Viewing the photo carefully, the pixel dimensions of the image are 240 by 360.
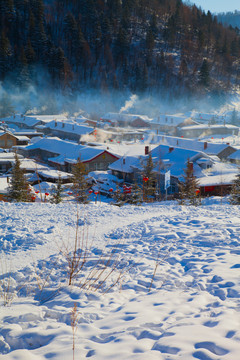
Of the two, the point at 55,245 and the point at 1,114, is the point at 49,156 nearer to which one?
the point at 1,114

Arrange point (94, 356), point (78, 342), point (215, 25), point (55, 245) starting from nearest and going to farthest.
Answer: point (94, 356) → point (78, 342) → point (55, 245) → point (215, 25)

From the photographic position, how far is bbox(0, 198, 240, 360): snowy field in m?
3.04

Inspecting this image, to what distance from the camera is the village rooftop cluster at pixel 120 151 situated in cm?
2703

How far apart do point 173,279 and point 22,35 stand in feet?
300

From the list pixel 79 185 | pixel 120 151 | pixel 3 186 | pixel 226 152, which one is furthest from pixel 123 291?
pixel 226 152

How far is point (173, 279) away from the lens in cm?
484

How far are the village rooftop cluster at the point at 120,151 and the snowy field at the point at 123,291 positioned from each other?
8.49m

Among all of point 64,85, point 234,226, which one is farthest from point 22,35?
point 234,226

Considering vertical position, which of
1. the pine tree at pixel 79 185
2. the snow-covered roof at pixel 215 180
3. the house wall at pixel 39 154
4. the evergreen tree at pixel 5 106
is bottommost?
the house wall at pixel 39 154

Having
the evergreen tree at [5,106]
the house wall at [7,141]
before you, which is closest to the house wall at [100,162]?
the house wall at [7,141]

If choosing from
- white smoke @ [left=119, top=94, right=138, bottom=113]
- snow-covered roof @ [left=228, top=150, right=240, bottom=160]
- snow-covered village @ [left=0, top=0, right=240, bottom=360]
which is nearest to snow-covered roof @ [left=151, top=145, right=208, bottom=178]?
snow-covered village @ [left=0, top=0, right=240, bottom=360]

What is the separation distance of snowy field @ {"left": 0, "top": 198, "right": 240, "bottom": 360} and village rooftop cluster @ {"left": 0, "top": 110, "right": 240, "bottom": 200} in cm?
849

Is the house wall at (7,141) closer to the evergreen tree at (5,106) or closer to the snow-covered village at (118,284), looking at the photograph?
the evergreen tree at (5,106)

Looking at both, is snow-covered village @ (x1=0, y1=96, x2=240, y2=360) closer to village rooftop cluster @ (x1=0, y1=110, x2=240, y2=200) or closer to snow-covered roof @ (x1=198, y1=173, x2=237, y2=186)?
village rooftop cluster @ (x1=0, y1=110, x2=240, y2=200)
